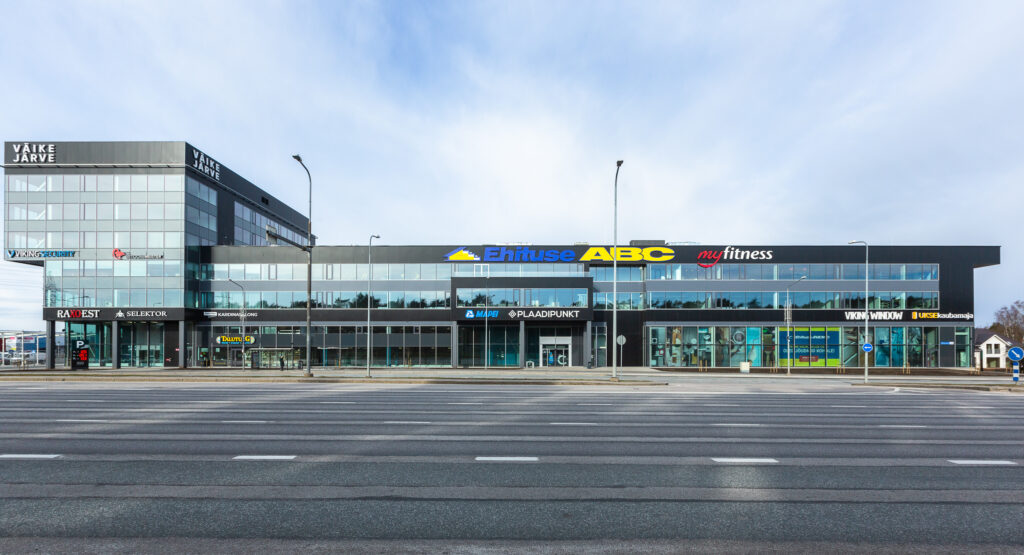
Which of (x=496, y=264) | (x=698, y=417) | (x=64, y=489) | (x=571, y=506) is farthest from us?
(x=496, y=264)

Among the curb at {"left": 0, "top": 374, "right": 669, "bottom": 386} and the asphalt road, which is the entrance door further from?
the asphalt road

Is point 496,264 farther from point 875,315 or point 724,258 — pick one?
point 875,315

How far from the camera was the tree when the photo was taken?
9862 cm

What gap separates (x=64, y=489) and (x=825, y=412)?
67.4 feet

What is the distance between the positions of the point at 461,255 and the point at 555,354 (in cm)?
1306

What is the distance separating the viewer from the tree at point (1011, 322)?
9862 centimetres

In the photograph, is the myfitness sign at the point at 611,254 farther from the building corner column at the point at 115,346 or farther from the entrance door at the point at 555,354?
the building corner column at the point at 115,346

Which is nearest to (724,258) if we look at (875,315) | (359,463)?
(875,315)

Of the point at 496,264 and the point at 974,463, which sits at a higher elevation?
the point at 496,264

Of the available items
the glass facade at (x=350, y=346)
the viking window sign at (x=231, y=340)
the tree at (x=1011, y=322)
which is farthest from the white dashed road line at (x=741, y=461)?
the tree at (x=1011, y=322)

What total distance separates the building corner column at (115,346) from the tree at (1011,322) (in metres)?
136

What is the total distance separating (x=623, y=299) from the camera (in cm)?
5072

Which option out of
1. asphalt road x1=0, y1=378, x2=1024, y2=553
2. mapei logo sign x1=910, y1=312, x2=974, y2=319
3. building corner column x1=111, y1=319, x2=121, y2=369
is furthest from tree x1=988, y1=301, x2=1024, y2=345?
building corner column x1=111, y1=319, x2=121, y2=369

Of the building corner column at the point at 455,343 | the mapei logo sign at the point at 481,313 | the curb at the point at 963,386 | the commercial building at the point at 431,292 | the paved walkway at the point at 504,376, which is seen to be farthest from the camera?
the building corner column at the point at 455,343
